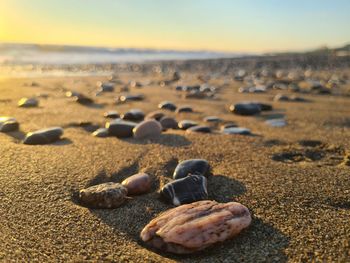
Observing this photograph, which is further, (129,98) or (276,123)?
(129,98)

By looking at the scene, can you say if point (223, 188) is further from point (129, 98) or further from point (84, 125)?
point (129, 98)

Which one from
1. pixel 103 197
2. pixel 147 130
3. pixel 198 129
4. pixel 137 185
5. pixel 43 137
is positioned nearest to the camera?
pixel 103 197

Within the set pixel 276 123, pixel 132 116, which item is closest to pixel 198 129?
pixel 132 116

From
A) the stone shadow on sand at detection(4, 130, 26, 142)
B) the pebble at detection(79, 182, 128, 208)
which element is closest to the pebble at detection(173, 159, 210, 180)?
the pebble at detection(79, 182, 128, 208)

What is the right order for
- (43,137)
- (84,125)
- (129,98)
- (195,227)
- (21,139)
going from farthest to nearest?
(129,98) < (84,125) < (21,139) < (43,137) < (195,227)

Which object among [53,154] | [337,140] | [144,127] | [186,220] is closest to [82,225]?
[186,220]

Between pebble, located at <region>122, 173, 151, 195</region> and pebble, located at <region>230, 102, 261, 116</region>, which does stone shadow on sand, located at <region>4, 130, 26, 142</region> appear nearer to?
pebble, located at <region>122, 173, 151, 195</region>
